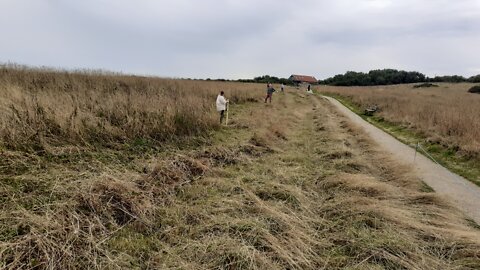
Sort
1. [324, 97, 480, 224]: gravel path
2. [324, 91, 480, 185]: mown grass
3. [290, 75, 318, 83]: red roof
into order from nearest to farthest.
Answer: [324, 97, 480, 224]: gravel path → [324, 91, 480, 185]: mown grass → [290, 75, 318, 83]: red roof

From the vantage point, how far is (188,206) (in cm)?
464

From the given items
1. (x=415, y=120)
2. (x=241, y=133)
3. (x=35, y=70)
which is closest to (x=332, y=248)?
(x=241, y=133)

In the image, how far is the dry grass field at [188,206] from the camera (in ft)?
11.4

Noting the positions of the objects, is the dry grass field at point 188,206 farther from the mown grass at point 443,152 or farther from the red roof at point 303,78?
the red roof at point 303,78

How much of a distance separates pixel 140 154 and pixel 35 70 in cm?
1216

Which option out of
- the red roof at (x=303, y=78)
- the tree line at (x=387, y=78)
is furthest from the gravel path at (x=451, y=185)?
the tree line at (x=387, y=78)

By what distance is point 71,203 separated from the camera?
3975 mm

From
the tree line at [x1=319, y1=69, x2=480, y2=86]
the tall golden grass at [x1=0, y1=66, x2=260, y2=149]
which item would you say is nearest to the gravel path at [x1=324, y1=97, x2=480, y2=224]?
the tall golden grass at [x1=0, y1=66, x2=260, y2=149]

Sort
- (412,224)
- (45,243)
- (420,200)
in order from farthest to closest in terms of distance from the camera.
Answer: (420,200) < (412,224) < (45,243)

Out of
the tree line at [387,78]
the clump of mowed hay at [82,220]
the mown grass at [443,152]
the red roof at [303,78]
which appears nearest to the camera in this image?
the clump of mowed hay at [82,220]

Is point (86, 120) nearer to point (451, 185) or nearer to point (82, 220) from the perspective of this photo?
point (82, 220)

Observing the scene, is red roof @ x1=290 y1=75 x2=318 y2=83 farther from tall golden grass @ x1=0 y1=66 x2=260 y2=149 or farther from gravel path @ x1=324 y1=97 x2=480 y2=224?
tall golden grass @ x1=0 y1=66 x2=260 y2=149

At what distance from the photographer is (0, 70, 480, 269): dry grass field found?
346 centimetres

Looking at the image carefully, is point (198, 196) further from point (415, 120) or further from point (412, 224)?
point (415, 120)
